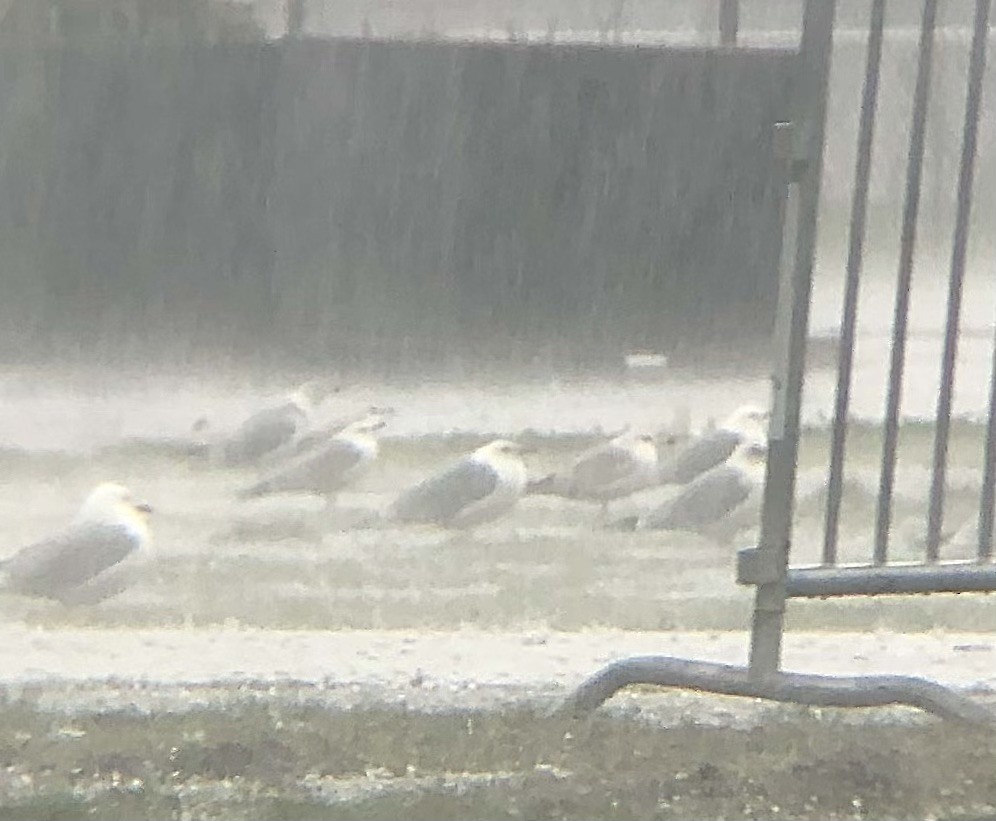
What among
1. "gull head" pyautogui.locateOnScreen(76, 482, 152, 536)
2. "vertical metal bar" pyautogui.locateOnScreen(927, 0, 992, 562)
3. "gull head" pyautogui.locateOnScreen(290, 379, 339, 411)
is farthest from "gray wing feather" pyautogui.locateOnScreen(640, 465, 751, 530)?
→ "gull head" pyautogui.locateOnScreen(76, 482, 152, 536)

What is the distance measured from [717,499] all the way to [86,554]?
1.15 metres

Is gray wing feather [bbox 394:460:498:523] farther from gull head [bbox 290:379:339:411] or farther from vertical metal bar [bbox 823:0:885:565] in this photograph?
vertical metal bar [bbox 823:0:885:565]

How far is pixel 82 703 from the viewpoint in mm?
2385

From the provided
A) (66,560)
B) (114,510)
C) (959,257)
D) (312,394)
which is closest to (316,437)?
(312,394)

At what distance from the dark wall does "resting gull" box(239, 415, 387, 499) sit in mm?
148

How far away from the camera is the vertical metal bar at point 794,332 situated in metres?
2.20

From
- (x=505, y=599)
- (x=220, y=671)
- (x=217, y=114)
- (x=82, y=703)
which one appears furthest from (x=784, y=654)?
(x=217, y=114)

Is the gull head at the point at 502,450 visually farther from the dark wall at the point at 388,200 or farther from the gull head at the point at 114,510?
the gull head at the point at 114,510

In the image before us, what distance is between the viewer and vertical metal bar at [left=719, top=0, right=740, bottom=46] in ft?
9.10

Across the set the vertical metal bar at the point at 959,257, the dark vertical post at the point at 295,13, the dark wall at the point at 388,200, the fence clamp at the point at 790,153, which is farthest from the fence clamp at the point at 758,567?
the dark vertical post at the point at 295,13

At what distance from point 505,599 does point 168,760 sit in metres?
1.12

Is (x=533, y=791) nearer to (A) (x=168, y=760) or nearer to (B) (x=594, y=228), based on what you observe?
(A) (x=168, y=760)

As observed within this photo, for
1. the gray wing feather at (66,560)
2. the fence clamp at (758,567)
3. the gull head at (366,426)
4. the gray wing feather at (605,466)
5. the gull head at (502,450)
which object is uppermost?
the fence clamp at (758,567)

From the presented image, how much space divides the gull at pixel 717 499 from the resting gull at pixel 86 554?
96 centimetres
